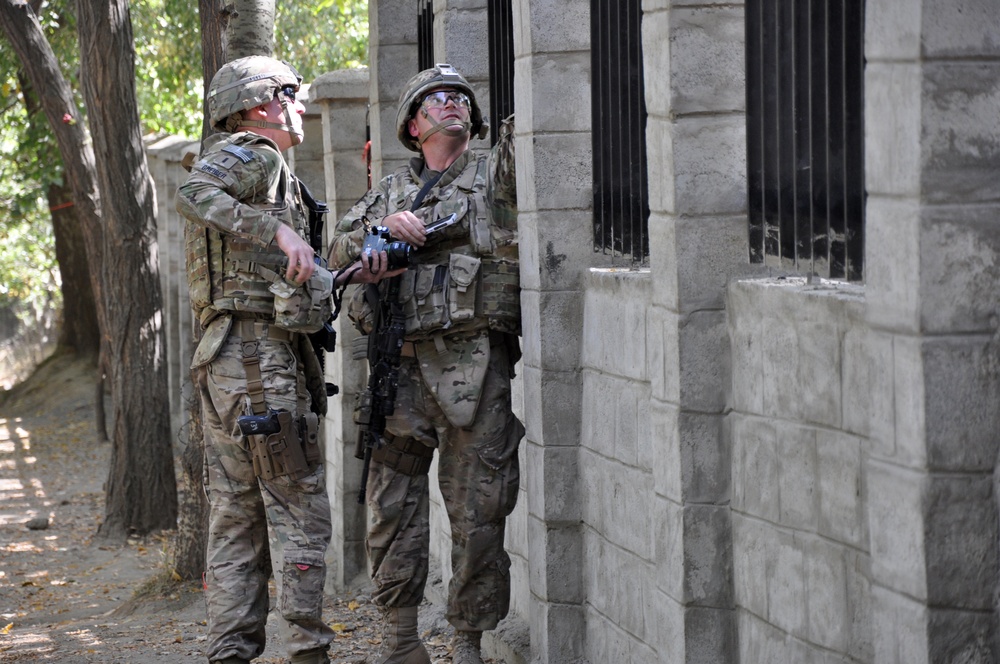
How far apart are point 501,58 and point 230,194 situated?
6.88ft

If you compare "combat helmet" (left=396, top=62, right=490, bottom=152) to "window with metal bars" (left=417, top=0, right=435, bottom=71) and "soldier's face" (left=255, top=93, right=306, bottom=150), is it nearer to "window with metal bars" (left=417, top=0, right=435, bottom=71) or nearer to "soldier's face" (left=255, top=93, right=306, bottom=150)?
"soldier's face" (left=255, top=93, right=306, bottom=150)

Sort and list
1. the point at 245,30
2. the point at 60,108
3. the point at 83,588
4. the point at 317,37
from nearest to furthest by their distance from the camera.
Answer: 1. the point at 245,30
2. the point at 83,588
3. the point at 60,108
4. the point at 317,37

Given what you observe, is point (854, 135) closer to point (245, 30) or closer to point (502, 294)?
point (502, 294)

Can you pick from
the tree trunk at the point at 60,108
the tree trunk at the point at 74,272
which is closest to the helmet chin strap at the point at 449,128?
the tree trunk at the point at 60,108

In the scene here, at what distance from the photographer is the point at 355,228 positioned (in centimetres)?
528

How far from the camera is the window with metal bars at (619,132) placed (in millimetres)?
4832

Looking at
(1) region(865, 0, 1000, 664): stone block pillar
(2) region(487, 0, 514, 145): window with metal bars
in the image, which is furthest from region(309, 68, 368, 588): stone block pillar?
(1) region(865, 0, 1000, 664): stone block pillar

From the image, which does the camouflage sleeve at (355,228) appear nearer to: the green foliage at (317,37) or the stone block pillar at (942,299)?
the stone block pillar at (942,299)

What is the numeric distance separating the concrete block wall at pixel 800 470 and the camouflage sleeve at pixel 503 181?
160cm

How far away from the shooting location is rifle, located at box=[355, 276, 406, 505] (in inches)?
199

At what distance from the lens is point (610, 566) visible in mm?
4824

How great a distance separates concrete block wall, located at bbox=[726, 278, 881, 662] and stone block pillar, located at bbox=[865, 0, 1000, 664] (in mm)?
219

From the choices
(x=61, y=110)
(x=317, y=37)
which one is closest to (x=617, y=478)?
(x=61, y=110)

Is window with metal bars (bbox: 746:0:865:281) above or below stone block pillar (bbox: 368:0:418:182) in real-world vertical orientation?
below
